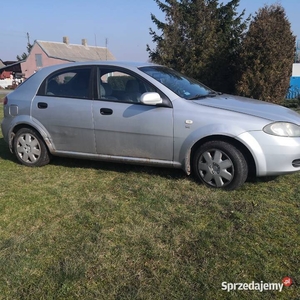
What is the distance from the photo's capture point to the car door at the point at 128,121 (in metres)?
4.16

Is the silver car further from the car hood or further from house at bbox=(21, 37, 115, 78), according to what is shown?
house at bbox=(21, 37, 115, 78)

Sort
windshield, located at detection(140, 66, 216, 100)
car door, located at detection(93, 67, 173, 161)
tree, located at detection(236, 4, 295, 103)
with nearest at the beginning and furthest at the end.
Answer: car door, located at detection(93, 67, 173, 161)
windshield, located at detection(140, 66, 216, 100)
tree, located at detection(236, 4, 295, 103)

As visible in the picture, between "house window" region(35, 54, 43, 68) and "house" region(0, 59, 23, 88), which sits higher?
"house window" region(35, 54, 43, 68)

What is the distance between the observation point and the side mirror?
158 inches

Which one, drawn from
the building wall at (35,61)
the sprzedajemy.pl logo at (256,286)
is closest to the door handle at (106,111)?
the sprzedajemy.pl logo at (256,286)

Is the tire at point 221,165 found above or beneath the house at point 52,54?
beneath

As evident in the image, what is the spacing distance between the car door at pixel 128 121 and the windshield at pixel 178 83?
9.8 inches

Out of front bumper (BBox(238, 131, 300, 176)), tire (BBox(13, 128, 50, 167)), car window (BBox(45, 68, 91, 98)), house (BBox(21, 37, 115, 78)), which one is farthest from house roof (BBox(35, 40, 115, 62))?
front bumper (BBox(238, 131, 300, 176))

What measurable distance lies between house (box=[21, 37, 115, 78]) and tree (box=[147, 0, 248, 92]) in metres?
37.2

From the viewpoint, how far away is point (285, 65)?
1157 cm

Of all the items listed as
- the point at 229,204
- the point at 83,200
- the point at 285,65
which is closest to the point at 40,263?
the point at 83,200

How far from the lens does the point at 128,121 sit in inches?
169

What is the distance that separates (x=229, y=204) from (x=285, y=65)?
9598 millimetres

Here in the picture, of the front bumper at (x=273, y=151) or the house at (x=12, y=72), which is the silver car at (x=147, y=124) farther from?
the house at (x=12, y=72)
